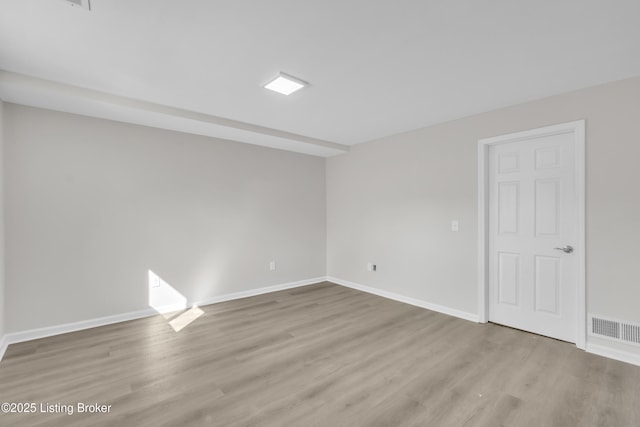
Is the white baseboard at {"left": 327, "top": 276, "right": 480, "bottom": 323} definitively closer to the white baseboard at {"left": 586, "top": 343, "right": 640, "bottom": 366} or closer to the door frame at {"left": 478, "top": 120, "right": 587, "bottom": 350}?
the door frame at {"left": 478, "top": 120, "right": 587, "bottom": 350}

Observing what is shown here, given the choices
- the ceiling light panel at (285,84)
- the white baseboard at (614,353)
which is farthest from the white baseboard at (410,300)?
the ceiling light panel at (285,84)

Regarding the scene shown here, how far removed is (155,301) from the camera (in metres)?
3.71

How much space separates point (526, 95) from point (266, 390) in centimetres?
366

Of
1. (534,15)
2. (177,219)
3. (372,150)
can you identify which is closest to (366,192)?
(372,150)

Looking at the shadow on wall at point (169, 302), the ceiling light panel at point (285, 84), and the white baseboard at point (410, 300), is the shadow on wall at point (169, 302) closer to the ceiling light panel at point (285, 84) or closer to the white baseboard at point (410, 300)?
the white baseboard at point (410, 300)

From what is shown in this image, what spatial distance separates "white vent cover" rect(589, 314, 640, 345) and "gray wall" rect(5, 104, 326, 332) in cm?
393

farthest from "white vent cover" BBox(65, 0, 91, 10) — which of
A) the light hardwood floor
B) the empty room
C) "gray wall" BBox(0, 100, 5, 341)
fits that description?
the light hardwood floor

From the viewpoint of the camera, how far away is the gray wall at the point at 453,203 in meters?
2.53

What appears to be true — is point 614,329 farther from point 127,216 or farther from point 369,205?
point 127,216

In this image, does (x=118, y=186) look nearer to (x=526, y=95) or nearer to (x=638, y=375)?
(x=526, y=95)

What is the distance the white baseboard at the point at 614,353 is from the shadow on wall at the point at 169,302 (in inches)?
166

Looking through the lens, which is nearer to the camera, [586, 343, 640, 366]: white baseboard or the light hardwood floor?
the light hardwood floor

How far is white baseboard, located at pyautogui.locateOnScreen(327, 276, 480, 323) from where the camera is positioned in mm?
3566

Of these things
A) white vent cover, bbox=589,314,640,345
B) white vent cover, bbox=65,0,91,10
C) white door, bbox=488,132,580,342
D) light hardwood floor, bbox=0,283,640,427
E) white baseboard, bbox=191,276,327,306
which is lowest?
light hardwood floor, bbox=0,283,640,427
